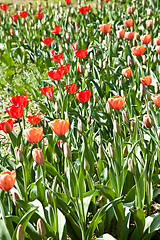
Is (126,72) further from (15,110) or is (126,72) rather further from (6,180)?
(6,180)

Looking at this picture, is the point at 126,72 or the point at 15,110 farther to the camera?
the point at 126,72

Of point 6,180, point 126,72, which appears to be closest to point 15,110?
point 6,180

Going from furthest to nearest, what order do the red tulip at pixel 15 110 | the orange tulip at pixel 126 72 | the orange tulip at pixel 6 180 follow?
the orange tulip at pixel 126 72
the red tulip at pixel 15 110
the orange tulip at pixel 6 180

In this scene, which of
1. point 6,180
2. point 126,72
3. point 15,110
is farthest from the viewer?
point 126,72

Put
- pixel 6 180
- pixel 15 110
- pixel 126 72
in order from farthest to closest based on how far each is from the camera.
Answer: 1. pixel 126 72
2. pixel 15 110
3. pixel 6 180

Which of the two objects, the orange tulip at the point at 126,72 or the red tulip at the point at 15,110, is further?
the orange tulip at the point at 126,72

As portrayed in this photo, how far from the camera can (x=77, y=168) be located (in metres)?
2.05

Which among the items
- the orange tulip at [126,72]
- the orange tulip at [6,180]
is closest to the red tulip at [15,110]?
the orange tulip at [6,180]

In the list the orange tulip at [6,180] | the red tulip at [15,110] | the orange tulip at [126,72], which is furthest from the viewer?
the orange tulip at [126,72]

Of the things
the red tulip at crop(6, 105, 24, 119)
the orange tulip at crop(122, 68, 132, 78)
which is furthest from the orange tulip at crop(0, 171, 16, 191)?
the orange tulip at crop(122, 68, 132, 78)

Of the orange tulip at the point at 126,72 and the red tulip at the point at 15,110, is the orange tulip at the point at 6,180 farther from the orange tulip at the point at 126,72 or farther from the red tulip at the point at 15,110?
the orange tulip at the point at 126,72

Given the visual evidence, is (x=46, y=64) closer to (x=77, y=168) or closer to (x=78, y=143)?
(x=78, y=143)

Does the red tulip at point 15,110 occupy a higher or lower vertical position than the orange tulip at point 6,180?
higher

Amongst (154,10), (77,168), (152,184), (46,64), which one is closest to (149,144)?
(152,184)
